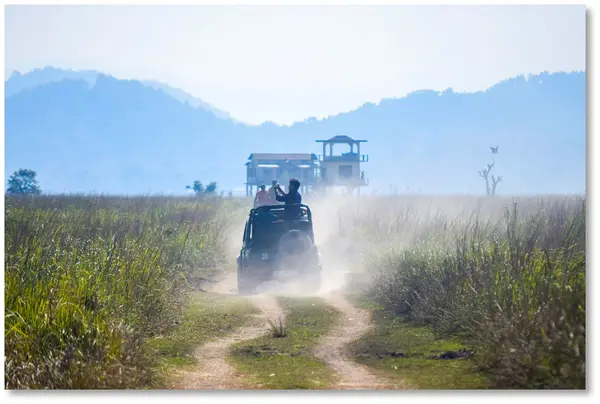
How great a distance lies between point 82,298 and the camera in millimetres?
6969

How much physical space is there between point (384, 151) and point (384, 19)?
73.7 inches

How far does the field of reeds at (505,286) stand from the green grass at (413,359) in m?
0.15

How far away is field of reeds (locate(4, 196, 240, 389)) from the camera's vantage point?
6.34 m

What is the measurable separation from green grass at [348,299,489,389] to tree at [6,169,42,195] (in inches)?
164

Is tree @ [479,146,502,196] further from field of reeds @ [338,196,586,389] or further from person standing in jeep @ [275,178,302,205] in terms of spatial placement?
person standing in jeep @ [275,178,302,205]

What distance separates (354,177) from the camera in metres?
10.2

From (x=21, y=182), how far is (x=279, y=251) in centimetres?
405

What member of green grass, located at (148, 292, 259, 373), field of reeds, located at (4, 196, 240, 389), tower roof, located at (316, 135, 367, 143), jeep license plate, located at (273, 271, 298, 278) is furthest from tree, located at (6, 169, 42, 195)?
jeep license plate, located at (273, 271, 298, 278)

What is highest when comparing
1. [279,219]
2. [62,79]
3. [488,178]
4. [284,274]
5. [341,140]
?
[62,79]

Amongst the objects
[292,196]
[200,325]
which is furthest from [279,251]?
[200,325]

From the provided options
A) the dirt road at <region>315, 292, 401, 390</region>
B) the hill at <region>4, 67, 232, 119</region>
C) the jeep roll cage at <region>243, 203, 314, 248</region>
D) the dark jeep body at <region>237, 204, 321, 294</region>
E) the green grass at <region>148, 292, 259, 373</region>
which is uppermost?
the hill at <region>4, 67, 232, 119</region>

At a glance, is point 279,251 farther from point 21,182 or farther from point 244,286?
point 21,182

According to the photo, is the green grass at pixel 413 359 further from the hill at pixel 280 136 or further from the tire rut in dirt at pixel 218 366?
the hill at pixel 280 136

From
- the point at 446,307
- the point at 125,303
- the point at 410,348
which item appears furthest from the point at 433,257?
the point at 125,303
